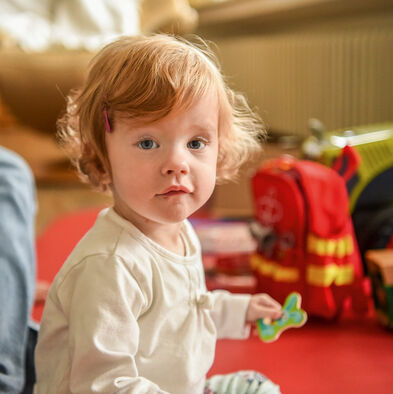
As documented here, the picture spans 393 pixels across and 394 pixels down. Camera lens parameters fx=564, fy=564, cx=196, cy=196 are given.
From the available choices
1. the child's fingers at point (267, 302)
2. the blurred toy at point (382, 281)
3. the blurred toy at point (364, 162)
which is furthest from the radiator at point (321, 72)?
the child's fingers at point (267, 302)

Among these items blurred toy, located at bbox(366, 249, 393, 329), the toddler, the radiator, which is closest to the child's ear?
the toddler

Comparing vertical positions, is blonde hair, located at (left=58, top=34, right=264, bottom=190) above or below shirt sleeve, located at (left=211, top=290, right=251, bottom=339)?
above

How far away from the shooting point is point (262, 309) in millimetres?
701

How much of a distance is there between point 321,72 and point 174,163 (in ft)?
4.32

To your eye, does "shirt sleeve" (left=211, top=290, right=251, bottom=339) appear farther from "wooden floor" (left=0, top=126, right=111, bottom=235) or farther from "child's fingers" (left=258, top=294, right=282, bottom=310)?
"wooden floor" (left=0, top=126, right=111, bottom=235)

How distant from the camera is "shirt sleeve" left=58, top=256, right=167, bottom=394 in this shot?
522mm

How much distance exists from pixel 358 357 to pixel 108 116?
55 cm

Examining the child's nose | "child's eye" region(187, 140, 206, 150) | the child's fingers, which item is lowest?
the child's fingers

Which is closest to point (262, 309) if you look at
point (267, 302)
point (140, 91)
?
point (267, 302)

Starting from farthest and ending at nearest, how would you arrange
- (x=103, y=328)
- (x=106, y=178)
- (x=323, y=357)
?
(x=323, y=357) → (x=106, y=178) → (x=103, y=328)

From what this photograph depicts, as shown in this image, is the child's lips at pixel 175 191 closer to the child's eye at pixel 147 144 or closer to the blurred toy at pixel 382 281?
the child's eye at pixel 147 144

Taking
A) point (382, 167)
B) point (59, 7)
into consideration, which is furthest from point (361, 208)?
point (59, 7)

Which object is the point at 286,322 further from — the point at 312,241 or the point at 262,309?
the point at 312,241

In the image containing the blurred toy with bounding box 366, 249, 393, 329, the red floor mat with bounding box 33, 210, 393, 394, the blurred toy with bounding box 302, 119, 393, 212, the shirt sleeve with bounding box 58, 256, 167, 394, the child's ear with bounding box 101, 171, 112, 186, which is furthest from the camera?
the blurred toy with bounding box 302, 119, 393, 212
